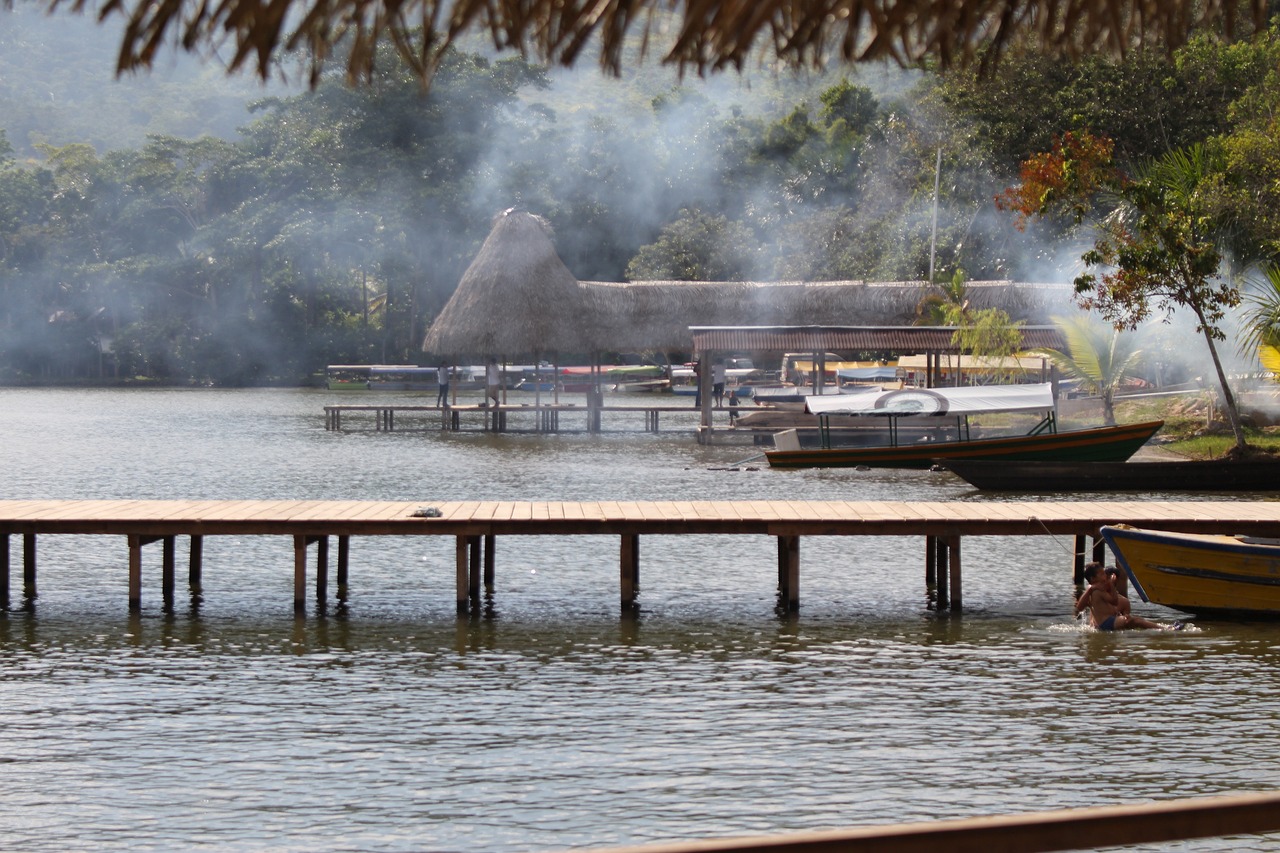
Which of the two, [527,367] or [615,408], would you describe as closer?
[615,408]

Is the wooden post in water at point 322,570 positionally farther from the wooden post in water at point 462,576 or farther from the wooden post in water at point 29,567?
the wooden post in water at point 29,567

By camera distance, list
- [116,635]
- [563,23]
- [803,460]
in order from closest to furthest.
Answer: [563,23]
[116,635]
[803,460]

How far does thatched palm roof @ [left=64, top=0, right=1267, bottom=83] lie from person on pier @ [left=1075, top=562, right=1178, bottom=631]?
8849mm

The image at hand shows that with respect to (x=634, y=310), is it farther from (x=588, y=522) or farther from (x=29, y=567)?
(x=588, y=522)

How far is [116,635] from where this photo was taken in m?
13.6

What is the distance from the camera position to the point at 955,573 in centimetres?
1463

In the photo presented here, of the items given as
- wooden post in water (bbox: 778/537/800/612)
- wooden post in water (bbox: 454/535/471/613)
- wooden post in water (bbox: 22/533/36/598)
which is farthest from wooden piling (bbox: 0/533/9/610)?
wooden post in water (bbox: 778/537/800/612)

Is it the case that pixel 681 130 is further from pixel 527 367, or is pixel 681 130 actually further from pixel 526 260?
pixel 526 260

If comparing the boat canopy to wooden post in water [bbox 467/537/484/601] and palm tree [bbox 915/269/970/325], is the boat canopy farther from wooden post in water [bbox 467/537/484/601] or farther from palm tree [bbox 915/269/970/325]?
wooden post in water [bbox 467/537/484/601]

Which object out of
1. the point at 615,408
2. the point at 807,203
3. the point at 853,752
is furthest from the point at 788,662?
the point at 807,203

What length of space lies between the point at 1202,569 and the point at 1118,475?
11227mm

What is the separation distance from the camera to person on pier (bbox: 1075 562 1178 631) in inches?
535

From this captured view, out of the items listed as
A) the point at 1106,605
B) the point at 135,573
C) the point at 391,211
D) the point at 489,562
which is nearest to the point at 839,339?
the point at 489,562

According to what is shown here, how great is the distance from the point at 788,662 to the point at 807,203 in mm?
52187
